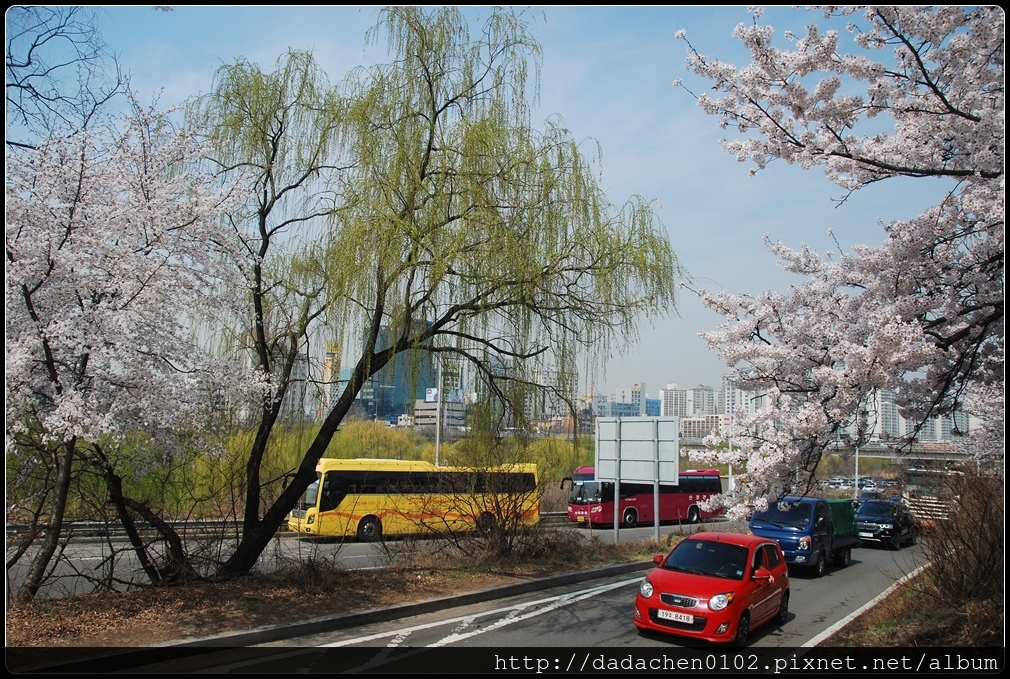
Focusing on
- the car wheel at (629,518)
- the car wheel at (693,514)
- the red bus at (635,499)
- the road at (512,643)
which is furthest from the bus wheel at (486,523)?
the car wheel at (693,514)

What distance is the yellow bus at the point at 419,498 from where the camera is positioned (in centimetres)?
1450

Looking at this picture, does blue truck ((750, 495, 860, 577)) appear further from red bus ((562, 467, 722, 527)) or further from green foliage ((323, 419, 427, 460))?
green foliage ((323, 419, 427, 460))

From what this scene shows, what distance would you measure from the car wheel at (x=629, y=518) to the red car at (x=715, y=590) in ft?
72.0

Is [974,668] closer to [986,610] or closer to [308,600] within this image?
[986,610]

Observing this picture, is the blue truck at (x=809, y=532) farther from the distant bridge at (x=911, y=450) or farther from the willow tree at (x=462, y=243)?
the willow tree at (x=462, y=243)

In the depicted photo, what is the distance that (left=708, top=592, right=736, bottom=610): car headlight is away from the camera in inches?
355

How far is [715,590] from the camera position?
9.29 meters

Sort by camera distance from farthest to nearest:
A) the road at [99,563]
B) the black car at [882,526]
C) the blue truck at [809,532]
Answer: the black car at [882,526]
the blue truck at [809,532]
the road at [99,563]

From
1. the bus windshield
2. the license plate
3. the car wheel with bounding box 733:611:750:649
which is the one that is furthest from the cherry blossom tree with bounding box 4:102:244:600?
the bus windshield

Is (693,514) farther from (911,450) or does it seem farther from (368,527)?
(911,450)

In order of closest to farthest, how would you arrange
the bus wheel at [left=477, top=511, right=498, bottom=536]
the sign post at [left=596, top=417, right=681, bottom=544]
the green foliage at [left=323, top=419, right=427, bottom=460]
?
the bus wheel at [left=477, top=511, right=498, bottom=536]
the sign post at [left=596, top=417, right=681, bottom=544]
the green foliage at [left=323, top=419, right=427, bottom=460]

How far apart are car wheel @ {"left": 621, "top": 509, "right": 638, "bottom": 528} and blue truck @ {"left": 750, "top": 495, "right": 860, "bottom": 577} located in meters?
14.3

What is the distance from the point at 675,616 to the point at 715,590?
0.67 m

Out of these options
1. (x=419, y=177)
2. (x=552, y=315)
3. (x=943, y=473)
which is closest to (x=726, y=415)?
(x=552, y=315)
